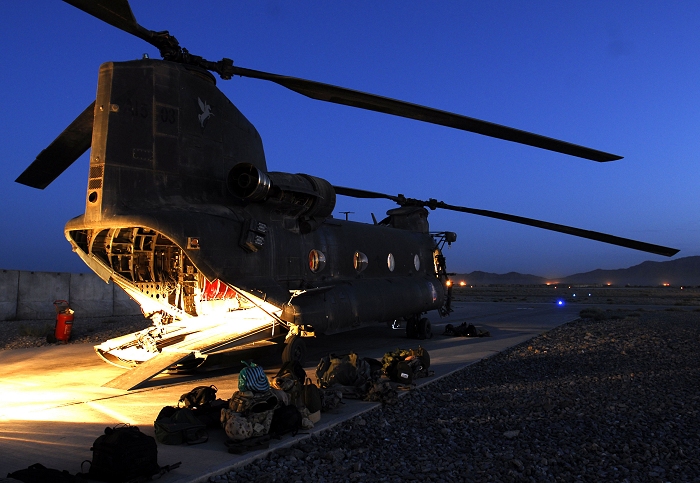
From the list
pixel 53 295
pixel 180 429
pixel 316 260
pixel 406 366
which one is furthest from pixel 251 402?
pixel 53 295

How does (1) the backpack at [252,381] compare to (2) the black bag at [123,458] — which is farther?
(1) the backpack at [252,381]

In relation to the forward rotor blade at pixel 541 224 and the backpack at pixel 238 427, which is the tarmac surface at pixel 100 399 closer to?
the backpack at pixel 238 427

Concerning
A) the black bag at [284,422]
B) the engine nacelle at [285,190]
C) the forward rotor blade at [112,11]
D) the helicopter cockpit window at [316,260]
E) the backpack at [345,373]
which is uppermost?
the forward rotor blade at [112,11]

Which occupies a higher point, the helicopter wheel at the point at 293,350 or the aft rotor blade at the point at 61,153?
the aft rotor blade at the point at 61,153

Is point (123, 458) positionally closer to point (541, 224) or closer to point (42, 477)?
point (42, 477)

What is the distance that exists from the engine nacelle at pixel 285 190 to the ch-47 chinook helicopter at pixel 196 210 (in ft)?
0.09

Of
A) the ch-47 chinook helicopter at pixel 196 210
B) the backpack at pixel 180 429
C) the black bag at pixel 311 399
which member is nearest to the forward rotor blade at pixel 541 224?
the ch-47 chinook helicopter at pixel 196 210

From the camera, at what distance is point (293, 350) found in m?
9.38

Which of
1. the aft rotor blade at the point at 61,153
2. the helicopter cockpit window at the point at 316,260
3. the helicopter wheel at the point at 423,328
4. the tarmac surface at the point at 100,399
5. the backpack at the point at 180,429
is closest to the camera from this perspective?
the tarmac surface at the point at 100,399

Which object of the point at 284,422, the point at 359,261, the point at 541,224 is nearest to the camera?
the point at 284,422

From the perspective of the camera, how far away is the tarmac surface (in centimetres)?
479

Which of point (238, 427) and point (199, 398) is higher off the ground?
point (199, 398)

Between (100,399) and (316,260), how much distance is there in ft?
16.8

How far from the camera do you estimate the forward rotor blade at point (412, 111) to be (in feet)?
26.3
